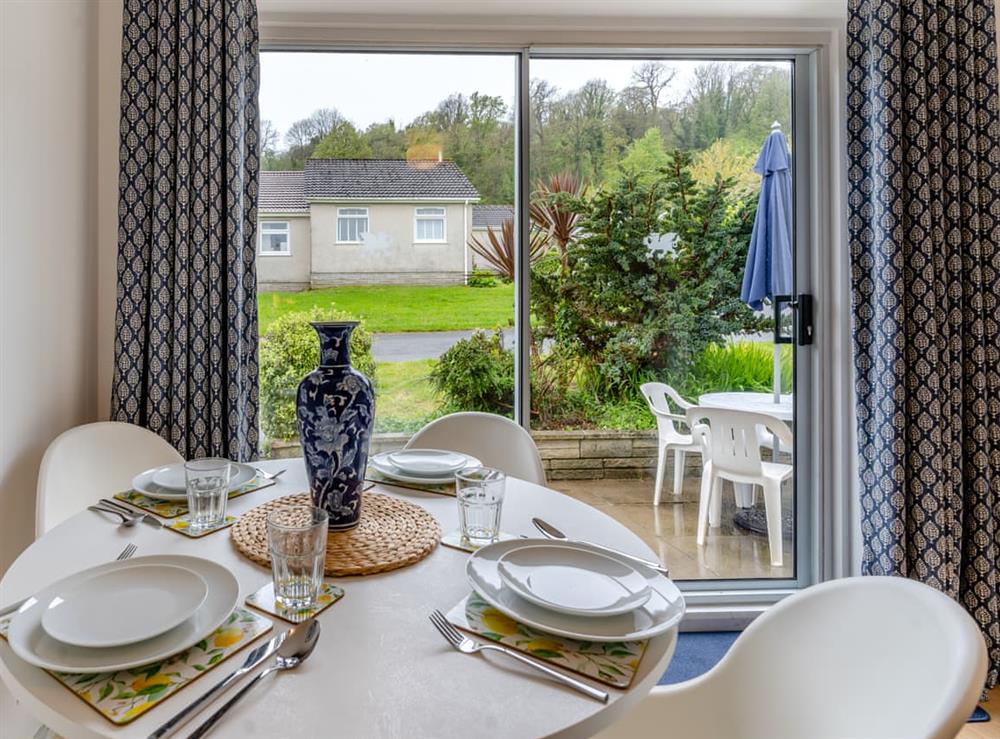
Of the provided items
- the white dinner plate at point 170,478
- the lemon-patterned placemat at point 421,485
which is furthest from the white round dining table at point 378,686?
the lemon-patterned placemat at point 421,485

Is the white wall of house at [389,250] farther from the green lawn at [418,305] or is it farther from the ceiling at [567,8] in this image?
the ceiling at [567,8]

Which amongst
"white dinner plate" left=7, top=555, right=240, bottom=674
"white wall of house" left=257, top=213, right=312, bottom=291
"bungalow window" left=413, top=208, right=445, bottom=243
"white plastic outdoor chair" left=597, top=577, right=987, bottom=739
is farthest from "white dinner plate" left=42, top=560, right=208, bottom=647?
"bungalow window" left=413, top=208, right=445, bottom=243

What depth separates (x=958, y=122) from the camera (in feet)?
6.52

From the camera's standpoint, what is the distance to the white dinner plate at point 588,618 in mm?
734

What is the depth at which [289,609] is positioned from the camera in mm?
817

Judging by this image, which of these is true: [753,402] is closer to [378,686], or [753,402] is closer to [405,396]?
[405,396]

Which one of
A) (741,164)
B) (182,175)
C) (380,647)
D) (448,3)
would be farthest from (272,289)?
(741,164)

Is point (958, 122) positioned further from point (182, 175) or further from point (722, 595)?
point (182, 175)

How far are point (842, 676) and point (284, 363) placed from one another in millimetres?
2025

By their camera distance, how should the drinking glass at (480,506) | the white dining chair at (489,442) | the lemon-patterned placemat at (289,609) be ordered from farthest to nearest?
the white dining chair at (489,442) < the drinking glass at (480,506) < the lemon-patterned placemat at (289,609)

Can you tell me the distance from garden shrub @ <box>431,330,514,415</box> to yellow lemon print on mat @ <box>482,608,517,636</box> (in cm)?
155

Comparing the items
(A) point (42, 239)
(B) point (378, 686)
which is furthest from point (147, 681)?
(A) point (42, 239)

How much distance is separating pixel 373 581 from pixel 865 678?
74cm

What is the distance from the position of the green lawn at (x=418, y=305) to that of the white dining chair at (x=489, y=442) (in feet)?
1.92
